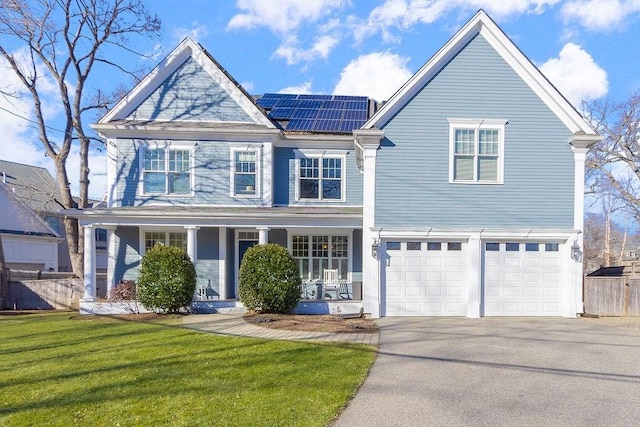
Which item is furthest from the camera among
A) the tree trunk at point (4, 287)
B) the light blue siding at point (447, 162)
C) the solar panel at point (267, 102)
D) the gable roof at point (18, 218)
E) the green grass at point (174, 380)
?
the gable roof at point (18, 218)

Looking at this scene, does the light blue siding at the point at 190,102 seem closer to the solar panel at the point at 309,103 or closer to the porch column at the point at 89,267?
the solar panel at the point at 309,103

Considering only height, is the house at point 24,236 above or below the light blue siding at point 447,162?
below

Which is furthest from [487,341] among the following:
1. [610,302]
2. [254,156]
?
[254,156]

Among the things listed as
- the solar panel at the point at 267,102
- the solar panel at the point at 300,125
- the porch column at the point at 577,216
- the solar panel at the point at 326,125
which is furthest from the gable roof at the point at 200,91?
the porch column at the point at 577,216

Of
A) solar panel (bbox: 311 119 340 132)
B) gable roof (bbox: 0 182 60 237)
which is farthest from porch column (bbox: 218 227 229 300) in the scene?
gable roof (bbox: 0 182 60 237)

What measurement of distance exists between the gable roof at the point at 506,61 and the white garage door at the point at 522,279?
3913mm

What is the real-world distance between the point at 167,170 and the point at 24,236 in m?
18.1

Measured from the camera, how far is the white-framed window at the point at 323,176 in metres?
17.2

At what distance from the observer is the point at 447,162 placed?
14.3m

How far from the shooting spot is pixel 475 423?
546 cm

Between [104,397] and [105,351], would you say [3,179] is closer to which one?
[105,351]

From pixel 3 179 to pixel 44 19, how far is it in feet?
44.3

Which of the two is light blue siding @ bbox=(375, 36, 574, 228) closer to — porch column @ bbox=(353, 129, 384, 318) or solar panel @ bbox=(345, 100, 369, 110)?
porch column @ bbox=(353, 129, 384, 318)

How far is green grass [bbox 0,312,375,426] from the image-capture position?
5.60 metres
